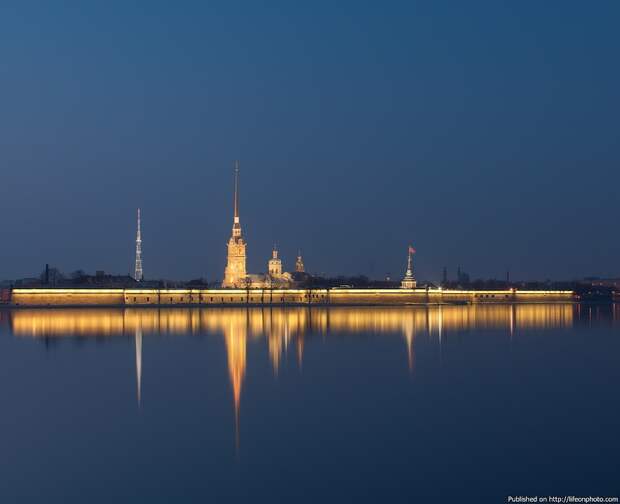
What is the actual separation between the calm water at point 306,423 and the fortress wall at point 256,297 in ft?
206

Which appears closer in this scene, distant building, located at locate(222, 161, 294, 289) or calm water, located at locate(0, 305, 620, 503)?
calm water, located at locate(0, 305, 620, 503)

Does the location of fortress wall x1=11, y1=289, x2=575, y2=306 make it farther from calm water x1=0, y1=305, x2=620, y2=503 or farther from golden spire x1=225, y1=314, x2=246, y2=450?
calm water x1=0, y1=305, x2=620, y2=503

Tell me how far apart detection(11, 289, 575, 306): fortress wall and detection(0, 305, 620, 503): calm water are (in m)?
62.9

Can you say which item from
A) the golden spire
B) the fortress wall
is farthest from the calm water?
the fortress wall

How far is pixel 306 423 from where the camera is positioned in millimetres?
20234

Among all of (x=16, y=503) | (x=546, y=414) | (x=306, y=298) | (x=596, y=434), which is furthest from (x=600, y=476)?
(x=306, y=298)

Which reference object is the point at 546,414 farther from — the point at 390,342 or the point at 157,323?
the point at 157,323

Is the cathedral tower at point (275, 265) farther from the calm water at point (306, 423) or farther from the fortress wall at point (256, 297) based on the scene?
the calm water at point (306, 423)

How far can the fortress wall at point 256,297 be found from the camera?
327ft

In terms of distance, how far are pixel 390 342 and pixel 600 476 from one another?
27.2m

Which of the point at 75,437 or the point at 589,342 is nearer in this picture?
the point at 75,437

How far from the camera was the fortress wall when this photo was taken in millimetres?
99812

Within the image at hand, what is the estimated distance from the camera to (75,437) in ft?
62.2

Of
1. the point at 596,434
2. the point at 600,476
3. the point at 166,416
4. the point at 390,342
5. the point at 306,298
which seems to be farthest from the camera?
the point at 306,298
